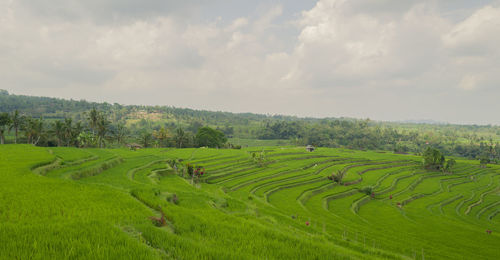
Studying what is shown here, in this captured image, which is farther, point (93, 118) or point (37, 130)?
point (93, 118)

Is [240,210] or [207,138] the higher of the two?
[207,138]

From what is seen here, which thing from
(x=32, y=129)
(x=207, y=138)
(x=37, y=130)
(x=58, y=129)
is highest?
(x=58, y=129)

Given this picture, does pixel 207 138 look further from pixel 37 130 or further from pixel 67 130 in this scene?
pixel 37 130

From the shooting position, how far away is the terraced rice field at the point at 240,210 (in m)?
7.89

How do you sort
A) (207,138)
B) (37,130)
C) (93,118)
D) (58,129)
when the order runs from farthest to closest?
(207,138), (93,118), (58,129), (37,130)

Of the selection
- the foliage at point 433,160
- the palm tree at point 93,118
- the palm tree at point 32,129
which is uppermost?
the palm tree at point 93,118

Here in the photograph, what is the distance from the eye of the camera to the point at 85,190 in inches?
616

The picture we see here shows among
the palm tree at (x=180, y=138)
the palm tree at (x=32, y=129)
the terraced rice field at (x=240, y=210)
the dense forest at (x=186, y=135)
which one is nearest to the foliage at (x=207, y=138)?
the dense forest at (x=186, y=135)

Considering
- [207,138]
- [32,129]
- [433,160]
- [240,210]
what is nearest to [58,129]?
[32,129]

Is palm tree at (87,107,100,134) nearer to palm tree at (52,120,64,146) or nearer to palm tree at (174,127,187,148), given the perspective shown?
palm tree at (52,120,64,146)

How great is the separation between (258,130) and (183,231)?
167m

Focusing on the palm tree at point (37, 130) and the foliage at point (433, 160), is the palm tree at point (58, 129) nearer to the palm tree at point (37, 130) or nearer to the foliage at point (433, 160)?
the palm tree at point (37, 130)

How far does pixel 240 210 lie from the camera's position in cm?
1934

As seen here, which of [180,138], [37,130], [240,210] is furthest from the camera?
[180,138]
